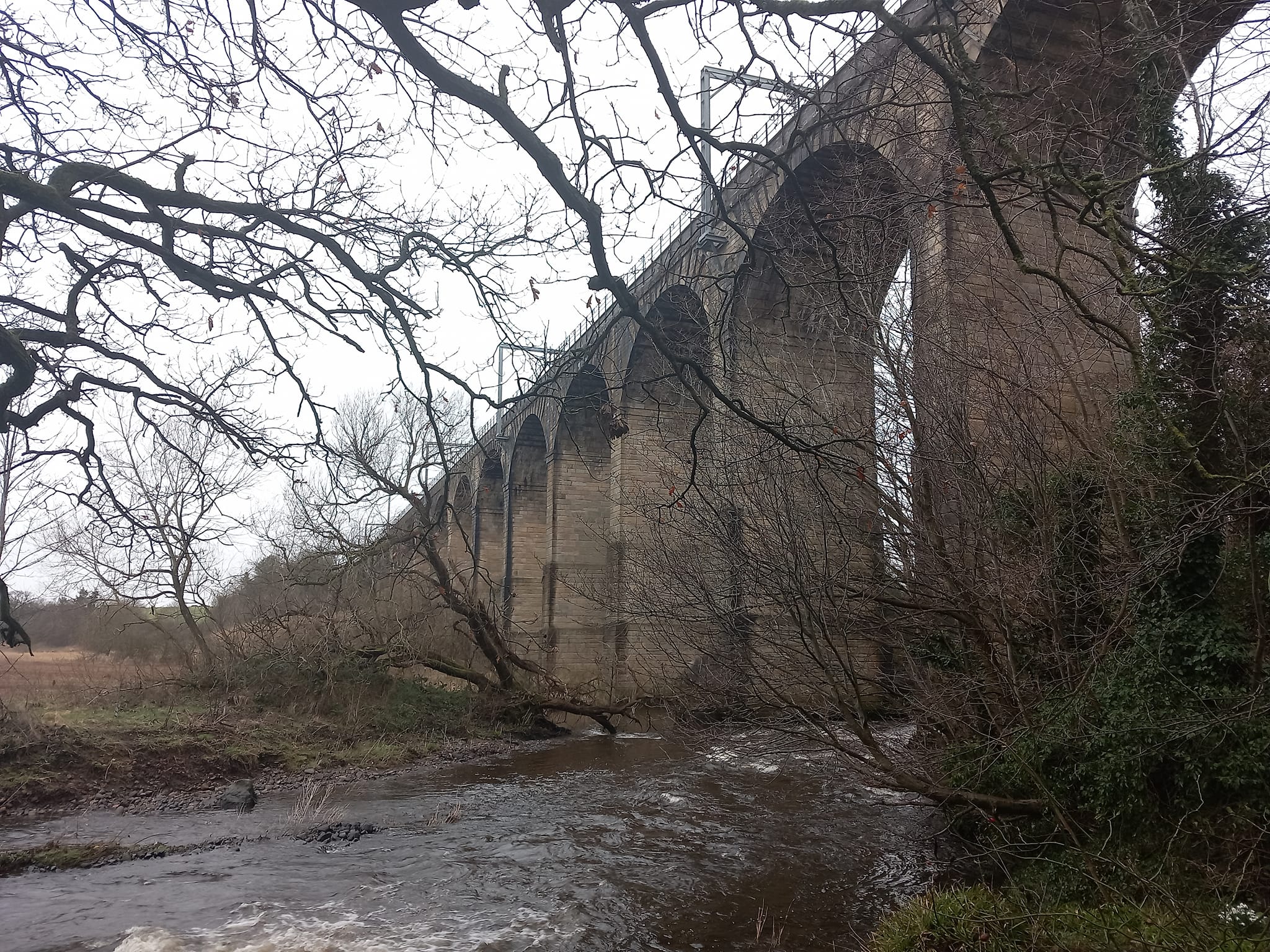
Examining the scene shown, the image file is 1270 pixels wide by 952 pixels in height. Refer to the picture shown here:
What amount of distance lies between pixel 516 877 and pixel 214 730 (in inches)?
276

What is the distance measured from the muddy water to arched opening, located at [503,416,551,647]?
20.3 m

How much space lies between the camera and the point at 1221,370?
5.38m

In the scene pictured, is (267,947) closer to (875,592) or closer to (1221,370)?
(875,592)

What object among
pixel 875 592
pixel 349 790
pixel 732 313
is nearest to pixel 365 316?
pixel 732 313

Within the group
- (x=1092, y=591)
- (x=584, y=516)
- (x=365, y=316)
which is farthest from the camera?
(x=584, y=516)

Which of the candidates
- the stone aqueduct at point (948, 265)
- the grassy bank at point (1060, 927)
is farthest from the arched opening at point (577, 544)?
the grassy bank at point (1060, 927)

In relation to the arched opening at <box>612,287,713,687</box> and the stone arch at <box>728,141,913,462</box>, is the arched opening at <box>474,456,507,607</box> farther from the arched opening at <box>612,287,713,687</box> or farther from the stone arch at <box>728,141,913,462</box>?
the stone arch at <box>728,141,913,462</box>

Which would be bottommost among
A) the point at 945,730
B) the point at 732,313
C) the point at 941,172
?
the point at 945,730

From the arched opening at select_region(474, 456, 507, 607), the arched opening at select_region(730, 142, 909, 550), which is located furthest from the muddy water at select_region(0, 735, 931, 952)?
the arched opening at select_region(474, 456, 507, 607)

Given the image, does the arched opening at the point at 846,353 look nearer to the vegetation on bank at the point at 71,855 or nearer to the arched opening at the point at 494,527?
the vegetation on bank at the point at 71,855

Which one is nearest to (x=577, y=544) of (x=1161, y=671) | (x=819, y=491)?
(x=819, y=491)

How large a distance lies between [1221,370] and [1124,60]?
3463mm

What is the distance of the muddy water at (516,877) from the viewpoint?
5449 millimetres

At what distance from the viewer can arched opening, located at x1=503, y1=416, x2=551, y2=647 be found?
30500mm
